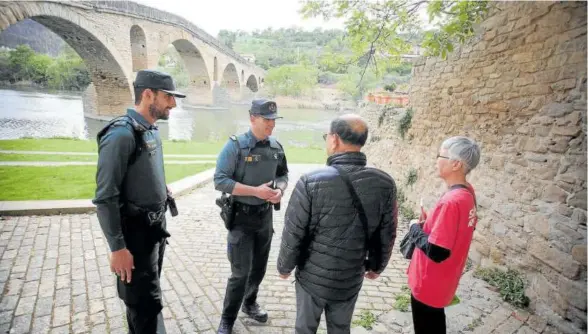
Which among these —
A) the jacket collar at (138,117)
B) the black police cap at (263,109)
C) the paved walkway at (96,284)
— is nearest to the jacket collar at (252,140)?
the black police cap at (263,109)

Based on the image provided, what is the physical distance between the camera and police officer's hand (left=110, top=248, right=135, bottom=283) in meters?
1.92

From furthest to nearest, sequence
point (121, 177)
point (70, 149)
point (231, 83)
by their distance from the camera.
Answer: point (231, 83) < point (70, 149) < point (121, 177)

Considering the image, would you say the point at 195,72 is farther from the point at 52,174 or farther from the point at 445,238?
the point at 445,238

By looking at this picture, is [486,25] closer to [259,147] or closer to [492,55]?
[492,55]

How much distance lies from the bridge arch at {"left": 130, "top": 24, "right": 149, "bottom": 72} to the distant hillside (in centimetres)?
6912

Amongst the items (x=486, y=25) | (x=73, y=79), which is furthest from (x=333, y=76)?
(x=486, y=25)

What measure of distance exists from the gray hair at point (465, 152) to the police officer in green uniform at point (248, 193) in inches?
55.4

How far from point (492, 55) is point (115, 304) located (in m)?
5.60

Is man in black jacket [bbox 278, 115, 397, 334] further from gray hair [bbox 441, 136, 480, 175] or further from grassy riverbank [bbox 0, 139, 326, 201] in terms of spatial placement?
grassy riverbank [bbox 0, 139, 326, 201]

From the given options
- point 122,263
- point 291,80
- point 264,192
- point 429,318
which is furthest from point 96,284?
point 291,80

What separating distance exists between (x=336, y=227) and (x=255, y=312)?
1.64 metres

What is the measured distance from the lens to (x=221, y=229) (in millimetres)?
5262

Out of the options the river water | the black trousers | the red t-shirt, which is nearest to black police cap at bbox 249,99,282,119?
the black trousers

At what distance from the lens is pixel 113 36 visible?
1677cm
